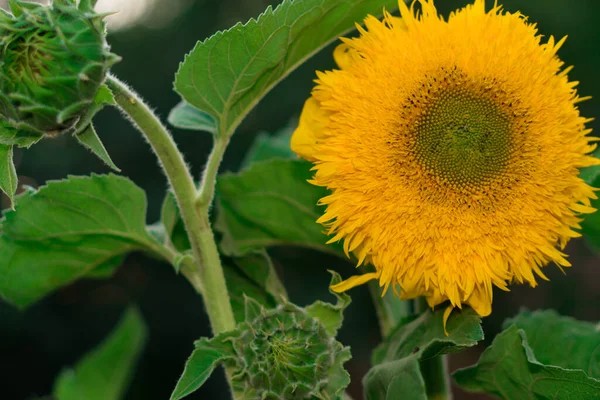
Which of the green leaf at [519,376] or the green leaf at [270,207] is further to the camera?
the green leaf at [270,207]

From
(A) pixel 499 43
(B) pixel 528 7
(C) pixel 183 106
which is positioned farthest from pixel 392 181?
(B) pixel 528 7

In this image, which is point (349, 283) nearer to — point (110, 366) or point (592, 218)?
point (592, 218)

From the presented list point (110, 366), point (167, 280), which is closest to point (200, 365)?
point (110, 366)

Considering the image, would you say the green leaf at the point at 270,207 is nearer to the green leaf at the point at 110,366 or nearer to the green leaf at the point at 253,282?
the green leaf at the point at 253,282

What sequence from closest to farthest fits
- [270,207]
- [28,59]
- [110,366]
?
[28,59] → [270,207] → [110,366]

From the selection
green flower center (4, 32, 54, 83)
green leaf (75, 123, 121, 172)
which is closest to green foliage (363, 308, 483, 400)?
green leaf (75, 123, 121, 172)

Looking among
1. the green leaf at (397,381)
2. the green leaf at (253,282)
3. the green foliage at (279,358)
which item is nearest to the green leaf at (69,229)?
the green leaf at (253,282)
